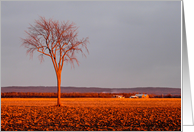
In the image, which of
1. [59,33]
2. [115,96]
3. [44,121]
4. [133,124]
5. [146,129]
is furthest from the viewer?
[115,96]

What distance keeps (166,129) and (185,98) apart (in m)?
1.50

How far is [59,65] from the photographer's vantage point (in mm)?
20641

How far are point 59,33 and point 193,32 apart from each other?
10929 mm

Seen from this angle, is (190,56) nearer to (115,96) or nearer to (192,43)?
(192,43)

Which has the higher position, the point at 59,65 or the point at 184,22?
the point at 184,22

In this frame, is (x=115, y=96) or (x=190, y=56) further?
(x=115, y=96)

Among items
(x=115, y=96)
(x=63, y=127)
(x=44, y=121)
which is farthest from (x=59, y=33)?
(x=115, y=96)

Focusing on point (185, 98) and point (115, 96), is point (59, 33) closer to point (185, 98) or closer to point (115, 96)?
point (185, 98)

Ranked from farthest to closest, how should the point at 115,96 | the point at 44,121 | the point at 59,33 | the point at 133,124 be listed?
the point at 115,96 → the point at 59,33 → the point at 44,121 → the point at 133,124

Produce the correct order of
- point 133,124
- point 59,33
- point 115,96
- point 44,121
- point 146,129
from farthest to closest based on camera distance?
1. point 115,96
2. point 59,33
3. point 44,121
4. point 133,124
5. point 146,129

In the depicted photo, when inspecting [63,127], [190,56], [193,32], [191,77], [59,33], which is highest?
[59,33]

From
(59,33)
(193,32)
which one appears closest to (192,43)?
(193,32)

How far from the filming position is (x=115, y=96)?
37750mm

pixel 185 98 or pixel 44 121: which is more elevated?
pixel 185 98
